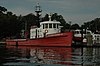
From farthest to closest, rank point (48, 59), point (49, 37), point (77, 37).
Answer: point (77, 37) < point (49, 37) < point (48, 59)

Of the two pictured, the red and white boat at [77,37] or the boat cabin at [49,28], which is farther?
the red and white boat at [77,37]

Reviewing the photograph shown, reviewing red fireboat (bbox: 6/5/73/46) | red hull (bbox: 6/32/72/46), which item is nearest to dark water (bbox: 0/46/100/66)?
red hull (bbox: 6/32/72/46)

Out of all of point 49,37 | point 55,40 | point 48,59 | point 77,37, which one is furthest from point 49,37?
point 48,59

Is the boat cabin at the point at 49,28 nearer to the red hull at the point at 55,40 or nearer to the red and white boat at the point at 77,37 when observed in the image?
the red hull at the point at 55,40

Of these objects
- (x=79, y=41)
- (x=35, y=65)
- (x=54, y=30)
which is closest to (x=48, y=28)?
(x=54, y=30)

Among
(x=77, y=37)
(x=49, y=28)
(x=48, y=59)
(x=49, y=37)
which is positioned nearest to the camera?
(x=48, y=59)

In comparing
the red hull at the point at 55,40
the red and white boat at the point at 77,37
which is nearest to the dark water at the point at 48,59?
the red hull at the point at 55,40

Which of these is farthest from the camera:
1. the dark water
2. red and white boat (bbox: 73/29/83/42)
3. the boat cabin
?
red and white boat (bbox: 73/29/83/42)

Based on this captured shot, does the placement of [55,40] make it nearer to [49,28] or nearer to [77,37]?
[49,28]

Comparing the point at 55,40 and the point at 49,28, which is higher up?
the point at 49,28

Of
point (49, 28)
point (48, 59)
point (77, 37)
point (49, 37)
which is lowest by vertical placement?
point (48, 59)

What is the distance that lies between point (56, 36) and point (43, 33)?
5.14m

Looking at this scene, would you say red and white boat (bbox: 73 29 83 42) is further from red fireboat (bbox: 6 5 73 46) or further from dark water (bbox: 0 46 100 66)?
dark water (bbox: 0 46 100 66)

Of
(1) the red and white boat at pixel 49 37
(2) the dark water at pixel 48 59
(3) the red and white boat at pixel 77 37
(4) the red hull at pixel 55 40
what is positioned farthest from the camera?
(3) the red and white boat at pixel 77 37
